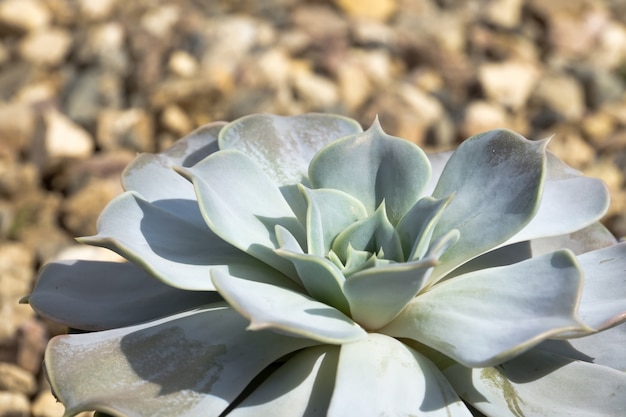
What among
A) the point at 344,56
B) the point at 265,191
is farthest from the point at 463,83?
the point at 265,191

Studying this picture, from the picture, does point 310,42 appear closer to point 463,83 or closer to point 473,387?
point 463,83

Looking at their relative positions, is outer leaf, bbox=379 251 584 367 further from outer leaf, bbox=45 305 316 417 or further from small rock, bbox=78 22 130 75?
small rock, bbox=78 22 130 75

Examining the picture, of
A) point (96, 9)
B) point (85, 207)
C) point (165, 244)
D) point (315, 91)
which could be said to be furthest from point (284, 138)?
point (96, 9)

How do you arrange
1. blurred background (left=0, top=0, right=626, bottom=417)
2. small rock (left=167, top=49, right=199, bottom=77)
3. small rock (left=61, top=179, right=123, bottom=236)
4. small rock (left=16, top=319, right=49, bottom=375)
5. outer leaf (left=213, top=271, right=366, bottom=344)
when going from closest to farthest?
outer leaf (left=213, top=271, right=366, bottom=344) < small rock (left=16, top=319, right=49, bottom=375) < small rock (left=61, top=179, right=123, bottom=236) < blurred background (left=0, top=0, right=626, bottom=417) < small rock (left=167, top=49, right=199, bottom=77)

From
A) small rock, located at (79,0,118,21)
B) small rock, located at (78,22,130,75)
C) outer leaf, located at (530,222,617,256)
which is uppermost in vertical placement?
outer leaf, located at (530,222,617,256)

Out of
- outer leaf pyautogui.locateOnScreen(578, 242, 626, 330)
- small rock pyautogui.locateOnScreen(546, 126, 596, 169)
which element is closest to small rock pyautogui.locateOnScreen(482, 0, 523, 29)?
small rock pyautogui.locateOnScreen(546, 126, 596, 169)

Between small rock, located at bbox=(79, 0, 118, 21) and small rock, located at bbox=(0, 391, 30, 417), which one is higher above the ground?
small rock, located at bbox=(79, 0, 118, 21)

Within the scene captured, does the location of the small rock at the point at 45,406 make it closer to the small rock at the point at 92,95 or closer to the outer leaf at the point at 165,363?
the outer leaf at the point at 165,363
